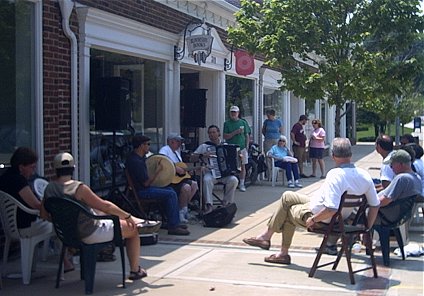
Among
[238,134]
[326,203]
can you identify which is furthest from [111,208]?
[238,134]

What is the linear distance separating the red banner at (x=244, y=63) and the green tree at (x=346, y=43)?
15.0 ft

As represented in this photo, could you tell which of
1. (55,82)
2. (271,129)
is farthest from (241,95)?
(55,82)

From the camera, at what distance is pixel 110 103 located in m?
9.91

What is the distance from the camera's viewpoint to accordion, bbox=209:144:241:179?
1123cm

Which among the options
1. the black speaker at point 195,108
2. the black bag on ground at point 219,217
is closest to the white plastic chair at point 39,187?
the black bag on ground at point 219,217

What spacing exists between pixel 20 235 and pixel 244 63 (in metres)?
10.0

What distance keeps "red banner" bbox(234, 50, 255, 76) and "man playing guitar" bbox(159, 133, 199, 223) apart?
574 cm

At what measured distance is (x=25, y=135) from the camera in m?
8.65

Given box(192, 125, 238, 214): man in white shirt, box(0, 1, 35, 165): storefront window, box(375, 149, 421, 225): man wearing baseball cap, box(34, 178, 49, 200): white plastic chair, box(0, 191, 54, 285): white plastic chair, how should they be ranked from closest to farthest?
box(0, 191, 54, 285): white plastic chair → box(34, 178, 49, 200): white plastic chair → box(375, 149, 421, 225): man wearing baseball cap → box(0, 1, 35, 165): storefront window → box(192, 125, 238, 214): man in white shirt

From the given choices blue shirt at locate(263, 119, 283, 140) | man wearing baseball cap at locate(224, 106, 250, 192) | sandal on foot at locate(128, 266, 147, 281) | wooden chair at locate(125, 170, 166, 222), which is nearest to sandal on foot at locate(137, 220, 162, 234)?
sandal on foot at locate(128, 266, 147, 281)

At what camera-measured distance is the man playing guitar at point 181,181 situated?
1030cm

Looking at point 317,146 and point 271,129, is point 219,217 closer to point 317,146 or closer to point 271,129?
point 271,129

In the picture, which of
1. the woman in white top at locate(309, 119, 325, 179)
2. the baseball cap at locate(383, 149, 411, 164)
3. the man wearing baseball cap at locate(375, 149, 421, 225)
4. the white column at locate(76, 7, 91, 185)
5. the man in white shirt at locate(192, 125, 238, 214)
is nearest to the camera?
the man wearing baseball cap at locate(375, 149, 421, 225)

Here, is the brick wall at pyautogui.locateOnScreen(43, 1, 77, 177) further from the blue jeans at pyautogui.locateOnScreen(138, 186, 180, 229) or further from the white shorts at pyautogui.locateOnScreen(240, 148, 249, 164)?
the white shorts at pyautogui.locateOnScreen(240, 148, 249, 164)
